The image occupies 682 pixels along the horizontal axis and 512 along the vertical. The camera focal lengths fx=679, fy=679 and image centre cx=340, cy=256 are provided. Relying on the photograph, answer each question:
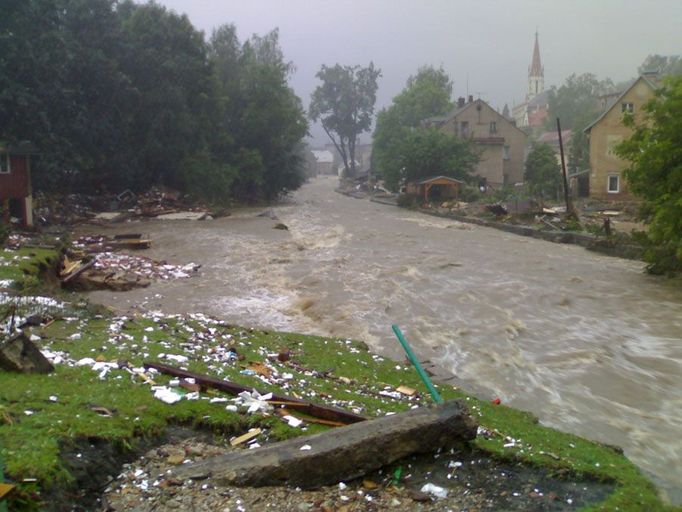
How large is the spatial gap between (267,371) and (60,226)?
27834 millimetres

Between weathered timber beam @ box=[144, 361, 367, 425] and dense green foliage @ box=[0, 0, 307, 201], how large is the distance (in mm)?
28790

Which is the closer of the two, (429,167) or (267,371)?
(267,371)

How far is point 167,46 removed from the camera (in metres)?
45.2

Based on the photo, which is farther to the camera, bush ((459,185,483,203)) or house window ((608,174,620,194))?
bush ((459,185,483,203))

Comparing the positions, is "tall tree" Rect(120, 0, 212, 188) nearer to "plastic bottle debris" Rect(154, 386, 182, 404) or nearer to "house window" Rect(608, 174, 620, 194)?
"house window" Rect(608, 174, 620, 194)

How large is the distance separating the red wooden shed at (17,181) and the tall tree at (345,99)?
7613 cm

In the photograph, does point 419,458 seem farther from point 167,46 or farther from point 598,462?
point 167,46

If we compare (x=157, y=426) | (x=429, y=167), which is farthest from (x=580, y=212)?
(x=157, y=426)

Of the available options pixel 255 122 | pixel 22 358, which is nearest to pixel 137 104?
pixel 255 122

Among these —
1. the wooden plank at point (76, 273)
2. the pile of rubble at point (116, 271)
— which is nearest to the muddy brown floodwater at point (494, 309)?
the pile of rubble at point (116, 271)

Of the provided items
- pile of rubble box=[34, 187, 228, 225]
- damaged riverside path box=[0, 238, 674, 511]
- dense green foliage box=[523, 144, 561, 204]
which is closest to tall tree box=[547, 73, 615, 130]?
dense green foliage box=[523, 144, 561, 204]

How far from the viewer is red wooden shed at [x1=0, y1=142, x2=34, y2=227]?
3052cm

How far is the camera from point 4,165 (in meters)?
30.8

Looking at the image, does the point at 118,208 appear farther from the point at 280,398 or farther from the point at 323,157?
the point at 323,157
